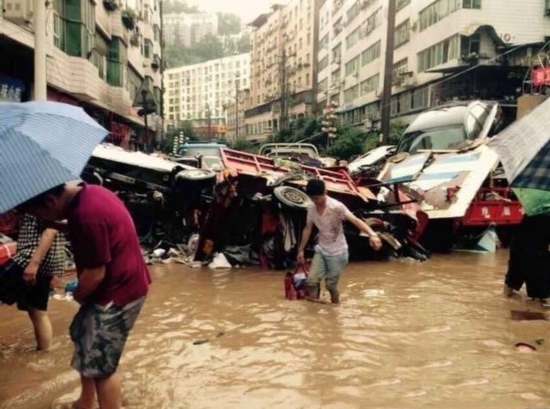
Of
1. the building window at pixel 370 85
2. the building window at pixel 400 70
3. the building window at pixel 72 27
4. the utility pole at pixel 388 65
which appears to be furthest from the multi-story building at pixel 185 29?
the building window at pixel 72 27

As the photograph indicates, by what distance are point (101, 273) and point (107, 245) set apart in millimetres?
Result: 161

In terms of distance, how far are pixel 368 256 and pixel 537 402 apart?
6644mm

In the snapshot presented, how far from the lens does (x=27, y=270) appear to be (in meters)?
4.59

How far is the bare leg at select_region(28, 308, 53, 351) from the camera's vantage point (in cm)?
496

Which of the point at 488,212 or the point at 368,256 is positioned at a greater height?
the point at 488,212

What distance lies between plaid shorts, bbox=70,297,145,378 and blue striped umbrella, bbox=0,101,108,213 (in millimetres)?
748

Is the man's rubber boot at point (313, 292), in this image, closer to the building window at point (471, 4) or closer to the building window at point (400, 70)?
the building window at point (471, 4)

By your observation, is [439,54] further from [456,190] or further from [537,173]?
[537,173]

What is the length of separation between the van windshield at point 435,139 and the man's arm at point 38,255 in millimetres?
12012

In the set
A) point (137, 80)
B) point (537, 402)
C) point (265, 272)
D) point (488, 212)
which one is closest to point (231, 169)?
point (265, 272)

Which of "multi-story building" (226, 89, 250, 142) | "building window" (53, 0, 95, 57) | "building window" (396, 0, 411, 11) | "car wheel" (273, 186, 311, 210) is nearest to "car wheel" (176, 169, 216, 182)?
"car wheel" (273, 186, 311, 210)

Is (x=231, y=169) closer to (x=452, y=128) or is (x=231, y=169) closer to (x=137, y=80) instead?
(x=452, y=128)

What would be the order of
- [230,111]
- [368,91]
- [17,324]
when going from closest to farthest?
[17,324], [368,91], [230,111]

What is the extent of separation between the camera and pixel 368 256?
35.8 feet
